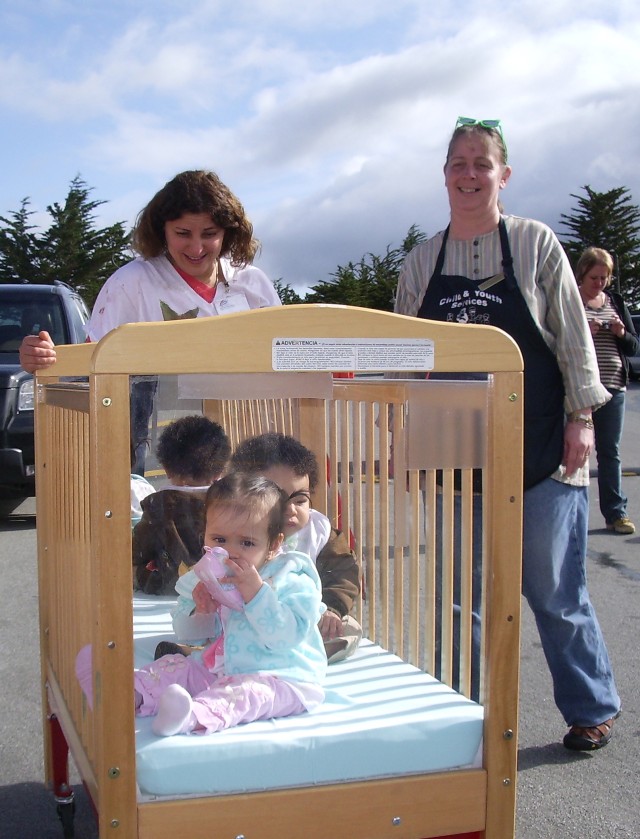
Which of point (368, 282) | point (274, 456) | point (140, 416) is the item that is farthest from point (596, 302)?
point (368, 282)

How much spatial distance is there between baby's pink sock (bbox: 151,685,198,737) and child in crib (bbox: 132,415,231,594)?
1.56 feet

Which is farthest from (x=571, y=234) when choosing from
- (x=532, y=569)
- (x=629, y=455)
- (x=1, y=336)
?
(x=532, y=569)

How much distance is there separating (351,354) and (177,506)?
34.6 inches

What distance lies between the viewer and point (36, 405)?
272cm

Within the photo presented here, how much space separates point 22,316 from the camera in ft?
23.9

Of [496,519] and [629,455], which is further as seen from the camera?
[629,455]

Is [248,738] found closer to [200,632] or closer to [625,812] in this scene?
[200,632]

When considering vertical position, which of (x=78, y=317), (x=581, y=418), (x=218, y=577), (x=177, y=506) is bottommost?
(x=218, y=577)

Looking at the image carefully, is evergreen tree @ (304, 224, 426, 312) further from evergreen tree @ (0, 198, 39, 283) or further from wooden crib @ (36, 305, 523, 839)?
wooden crib @ (36, 305, 523, 839)

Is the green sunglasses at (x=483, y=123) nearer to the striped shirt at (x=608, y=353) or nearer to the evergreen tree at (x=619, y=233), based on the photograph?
the striped shirt at (x=608, y=353)

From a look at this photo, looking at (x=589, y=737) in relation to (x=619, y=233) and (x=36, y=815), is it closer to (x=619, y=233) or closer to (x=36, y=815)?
(x=36, y=815)

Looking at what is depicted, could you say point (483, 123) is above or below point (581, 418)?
above

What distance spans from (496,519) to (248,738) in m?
0.70

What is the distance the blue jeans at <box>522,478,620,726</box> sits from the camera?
9.43 ft
